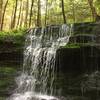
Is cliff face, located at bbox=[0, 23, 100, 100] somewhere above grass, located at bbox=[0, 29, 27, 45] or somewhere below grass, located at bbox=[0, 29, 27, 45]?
below

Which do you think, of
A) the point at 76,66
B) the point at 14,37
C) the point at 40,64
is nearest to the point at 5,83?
the point at 40,64

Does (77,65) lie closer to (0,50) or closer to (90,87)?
(90,87)

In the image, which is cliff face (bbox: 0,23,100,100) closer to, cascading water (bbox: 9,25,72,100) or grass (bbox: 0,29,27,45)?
cascading water (bbox: 9,25,72,100)

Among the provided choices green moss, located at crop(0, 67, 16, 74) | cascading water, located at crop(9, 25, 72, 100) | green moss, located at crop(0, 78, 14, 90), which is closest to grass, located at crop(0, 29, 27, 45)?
cascading water, located at crop(9, 25, 72, 100)

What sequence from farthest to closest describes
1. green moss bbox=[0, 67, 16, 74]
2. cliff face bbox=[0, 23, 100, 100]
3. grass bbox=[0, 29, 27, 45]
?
grass bbox=[0, 29, 27, 45] → green moss bbox=[0, 67, 16, 74] → cliff face bbox=[0, 23, 100, 100]

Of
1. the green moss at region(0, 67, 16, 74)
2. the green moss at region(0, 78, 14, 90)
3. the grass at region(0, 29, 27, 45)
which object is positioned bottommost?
the green moss at region(0, 78, 14, 90)

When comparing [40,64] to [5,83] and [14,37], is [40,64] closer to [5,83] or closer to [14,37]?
[5,83]

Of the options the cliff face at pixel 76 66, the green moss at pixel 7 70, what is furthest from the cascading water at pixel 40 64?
the green moss at pixel 7 70

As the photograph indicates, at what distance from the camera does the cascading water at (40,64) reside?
41.1ft

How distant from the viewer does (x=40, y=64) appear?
523 inches

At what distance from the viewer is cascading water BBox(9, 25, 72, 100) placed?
12.5 meters

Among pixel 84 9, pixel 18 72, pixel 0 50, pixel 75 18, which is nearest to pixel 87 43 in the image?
pixel 18 72

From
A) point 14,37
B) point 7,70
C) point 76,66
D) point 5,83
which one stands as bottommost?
point 5,83

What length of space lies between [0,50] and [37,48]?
2270 mm
